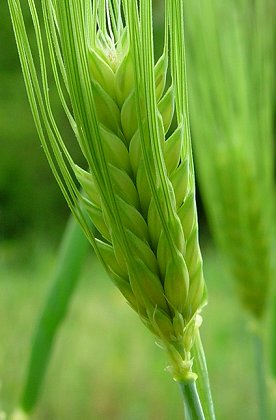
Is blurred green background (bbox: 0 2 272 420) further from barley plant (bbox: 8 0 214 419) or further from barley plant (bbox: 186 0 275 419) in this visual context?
barley plant (bbox: 8 0 214 419)

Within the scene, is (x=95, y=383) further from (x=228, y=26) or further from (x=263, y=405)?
(x=263, y=405)

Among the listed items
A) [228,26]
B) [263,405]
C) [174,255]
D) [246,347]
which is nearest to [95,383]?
[246,347]

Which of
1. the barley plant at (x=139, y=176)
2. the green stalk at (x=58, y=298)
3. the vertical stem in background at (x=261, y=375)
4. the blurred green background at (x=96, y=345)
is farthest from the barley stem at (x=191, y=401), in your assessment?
the blurred green background at (x=96, y=345)

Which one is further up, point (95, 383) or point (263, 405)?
point (263, 405)

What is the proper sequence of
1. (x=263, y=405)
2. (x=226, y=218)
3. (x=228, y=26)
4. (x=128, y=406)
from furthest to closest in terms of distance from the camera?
1. (x=128, y=406)
2. (x=228, y=26)
3. (x=226, y=218)
4. (x=263, y=405)

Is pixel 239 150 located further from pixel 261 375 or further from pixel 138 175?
pixel 138 175

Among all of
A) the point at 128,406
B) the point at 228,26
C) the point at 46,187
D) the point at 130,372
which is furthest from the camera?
the point at 46,187

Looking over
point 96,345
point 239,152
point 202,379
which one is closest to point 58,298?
point 202,379
